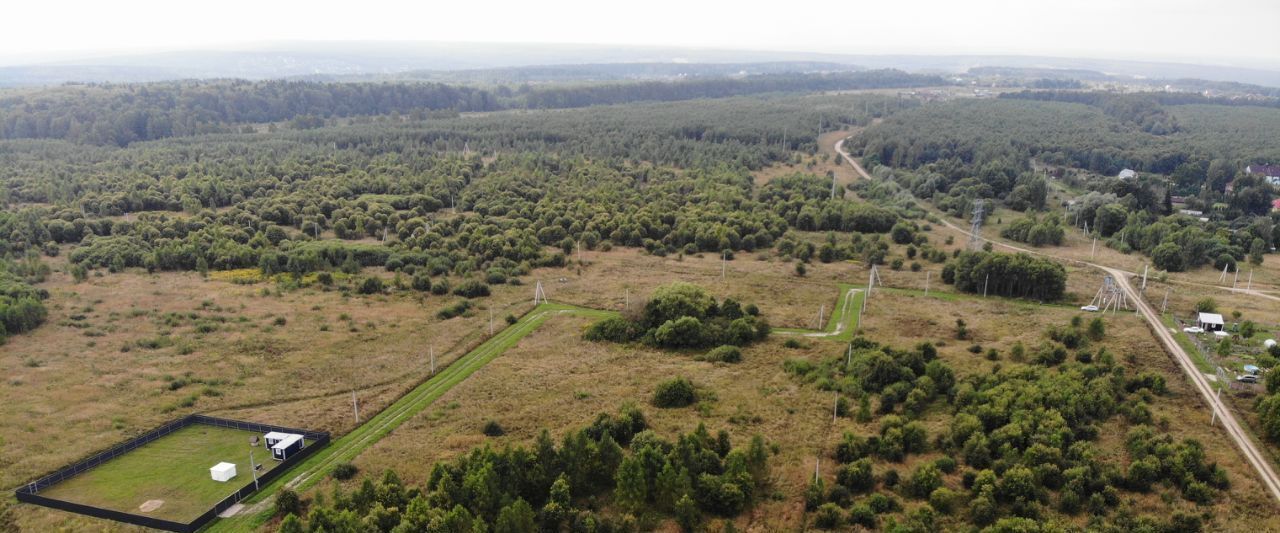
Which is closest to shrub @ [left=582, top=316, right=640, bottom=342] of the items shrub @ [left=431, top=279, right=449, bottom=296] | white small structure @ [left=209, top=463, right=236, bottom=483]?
shrub @ [left=431, top=279, right=449, bottom=296]

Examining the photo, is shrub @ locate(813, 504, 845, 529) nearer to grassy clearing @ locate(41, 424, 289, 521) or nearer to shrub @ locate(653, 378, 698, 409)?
shrub @ locate(653, 378, 698, 409)

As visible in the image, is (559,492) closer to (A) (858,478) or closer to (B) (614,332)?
(A) (858,478)

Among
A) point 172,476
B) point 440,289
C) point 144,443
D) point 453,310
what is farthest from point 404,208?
point 172,476

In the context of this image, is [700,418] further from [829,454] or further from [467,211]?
[467,211]

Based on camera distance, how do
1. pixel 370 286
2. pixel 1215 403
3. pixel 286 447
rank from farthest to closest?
pixel 370 286 → pixel 1215 403 → pixel 286 447

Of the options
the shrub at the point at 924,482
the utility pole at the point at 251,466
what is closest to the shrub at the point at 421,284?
the utility pole at the point at 251,466

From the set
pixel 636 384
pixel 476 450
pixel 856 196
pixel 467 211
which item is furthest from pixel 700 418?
pixel 856 196

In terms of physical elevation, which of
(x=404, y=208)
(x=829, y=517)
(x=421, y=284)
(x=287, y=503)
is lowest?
(x=829, y=517)
